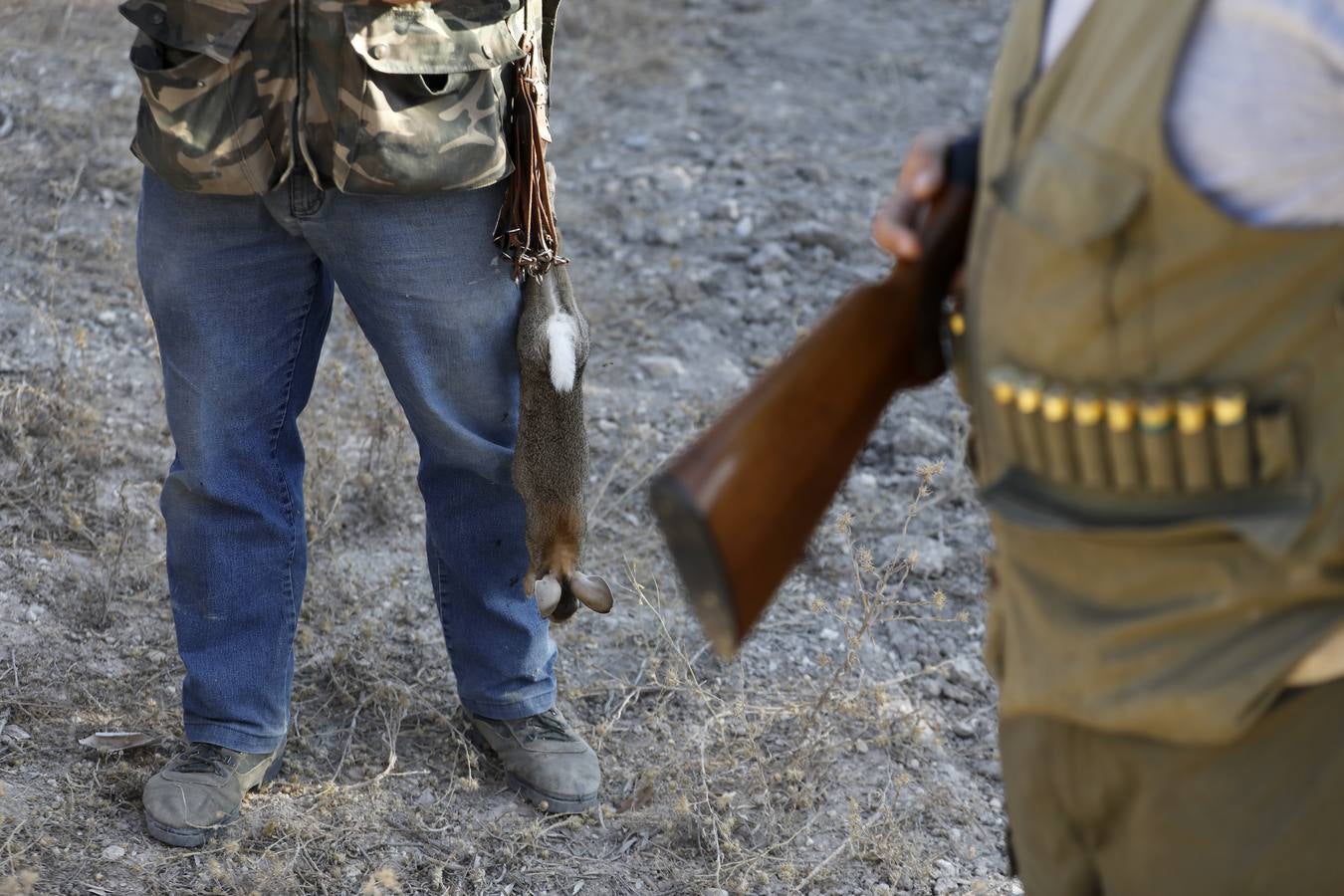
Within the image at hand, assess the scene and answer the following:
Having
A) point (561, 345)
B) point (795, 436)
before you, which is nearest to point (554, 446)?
point (561, 345)

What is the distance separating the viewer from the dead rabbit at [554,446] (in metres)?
2.56

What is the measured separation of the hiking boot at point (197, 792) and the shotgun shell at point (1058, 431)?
1973 mm

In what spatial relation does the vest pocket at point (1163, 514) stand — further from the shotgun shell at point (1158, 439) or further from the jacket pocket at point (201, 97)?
the jacket pocket at point (201, 97)

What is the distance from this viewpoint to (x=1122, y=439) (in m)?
1.29

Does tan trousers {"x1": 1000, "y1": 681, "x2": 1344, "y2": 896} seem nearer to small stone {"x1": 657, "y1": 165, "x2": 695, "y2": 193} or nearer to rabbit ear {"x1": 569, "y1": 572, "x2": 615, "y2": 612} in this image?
rabbit ear {"x1": 569, "y1": 572, "x2": 615, "y2": 612}

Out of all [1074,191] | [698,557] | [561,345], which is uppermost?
[1074,191]

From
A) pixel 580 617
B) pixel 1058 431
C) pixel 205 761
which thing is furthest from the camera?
pixel 580 617

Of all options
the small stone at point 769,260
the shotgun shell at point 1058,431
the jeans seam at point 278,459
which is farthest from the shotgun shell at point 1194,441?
the small stone at point 769,260

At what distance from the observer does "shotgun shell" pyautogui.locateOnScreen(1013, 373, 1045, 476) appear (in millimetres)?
1346

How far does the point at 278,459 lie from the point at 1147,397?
6.25ft

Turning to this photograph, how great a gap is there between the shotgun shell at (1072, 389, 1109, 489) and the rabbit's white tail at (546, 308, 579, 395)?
1372 mm

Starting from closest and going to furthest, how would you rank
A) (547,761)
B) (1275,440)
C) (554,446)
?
(1275,440)
(554,446)
(547,761)

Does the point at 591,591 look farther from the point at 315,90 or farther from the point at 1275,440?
the point at 1275,440

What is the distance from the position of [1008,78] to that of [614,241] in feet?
13.1
